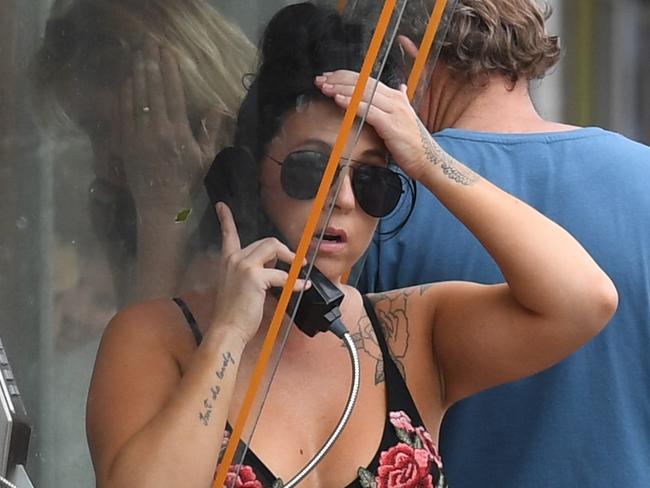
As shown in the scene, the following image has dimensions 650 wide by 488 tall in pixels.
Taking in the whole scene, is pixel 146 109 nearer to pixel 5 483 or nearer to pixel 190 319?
pixel 190 319

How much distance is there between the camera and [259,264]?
165 cm

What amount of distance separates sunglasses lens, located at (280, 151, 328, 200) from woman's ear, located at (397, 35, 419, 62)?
23 centimetres

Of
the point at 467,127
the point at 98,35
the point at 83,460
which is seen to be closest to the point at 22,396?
the point at 83,460

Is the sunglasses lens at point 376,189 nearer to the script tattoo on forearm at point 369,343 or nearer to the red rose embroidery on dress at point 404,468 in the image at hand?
the script tattoo on forearm at point 369,343

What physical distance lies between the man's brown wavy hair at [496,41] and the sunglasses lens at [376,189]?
0.43m

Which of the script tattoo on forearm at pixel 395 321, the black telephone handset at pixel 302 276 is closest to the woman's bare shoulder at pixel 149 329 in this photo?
the black telephone handset at pixel 302 276

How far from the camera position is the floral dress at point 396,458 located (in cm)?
173

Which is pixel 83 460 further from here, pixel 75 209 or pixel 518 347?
pixel 518 347

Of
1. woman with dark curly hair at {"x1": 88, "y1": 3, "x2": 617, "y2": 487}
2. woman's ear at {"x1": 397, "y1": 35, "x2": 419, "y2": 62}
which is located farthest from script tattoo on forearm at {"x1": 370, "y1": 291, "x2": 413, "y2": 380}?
woman's ear at {"x1": 397, "y1": 35, "x2": 419, "y2": 62}

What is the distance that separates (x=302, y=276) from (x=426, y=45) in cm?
44

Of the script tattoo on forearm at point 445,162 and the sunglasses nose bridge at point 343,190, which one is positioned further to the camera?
the script tattoo on forearm at point 445,162

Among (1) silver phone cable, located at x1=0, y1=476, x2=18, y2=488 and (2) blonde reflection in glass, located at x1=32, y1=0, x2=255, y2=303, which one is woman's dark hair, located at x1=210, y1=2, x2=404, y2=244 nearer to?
(2) blonde reflection in glass, located at x1=32, y1=0, x2=255, y2=303

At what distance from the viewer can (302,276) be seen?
168 centimetres

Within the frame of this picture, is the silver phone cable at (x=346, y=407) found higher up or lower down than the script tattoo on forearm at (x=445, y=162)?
lower down
